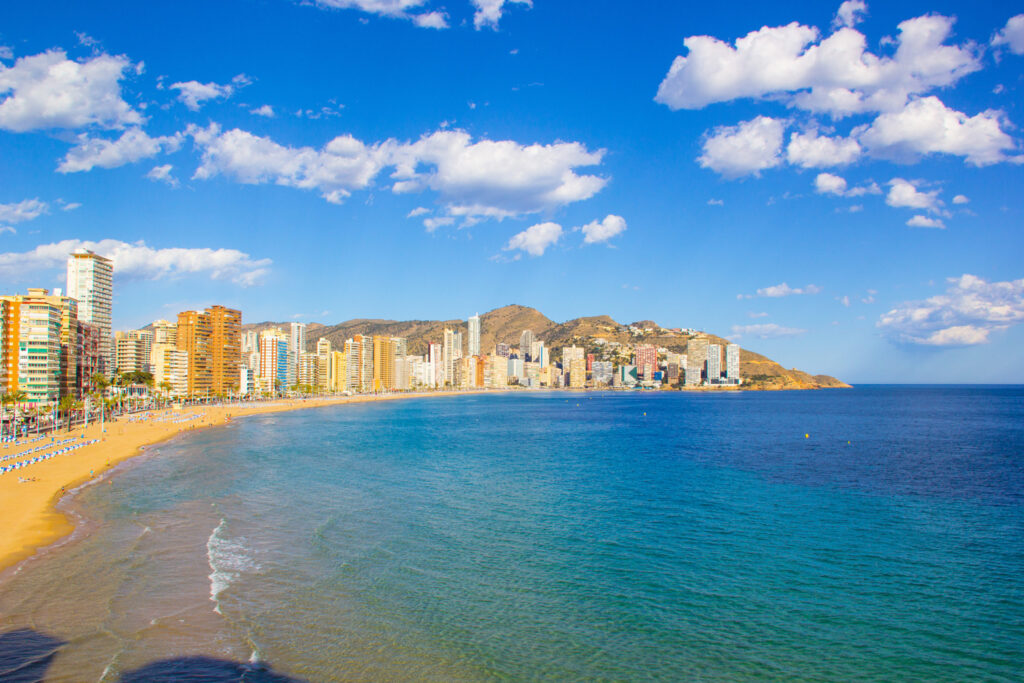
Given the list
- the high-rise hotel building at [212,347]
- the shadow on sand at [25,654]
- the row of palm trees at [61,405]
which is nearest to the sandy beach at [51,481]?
the row of palm trees at [61,405]

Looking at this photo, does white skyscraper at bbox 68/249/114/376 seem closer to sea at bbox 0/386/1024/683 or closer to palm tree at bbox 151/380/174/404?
palm tree at bbox 151/380/174/404

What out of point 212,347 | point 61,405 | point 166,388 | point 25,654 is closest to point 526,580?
point 25,654

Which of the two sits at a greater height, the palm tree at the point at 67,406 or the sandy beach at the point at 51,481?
the palm tree at the point at 67,406

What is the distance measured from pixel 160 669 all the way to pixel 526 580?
32.7 feet

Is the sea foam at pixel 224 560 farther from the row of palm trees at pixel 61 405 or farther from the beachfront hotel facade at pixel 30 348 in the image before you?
the beachfront hotel facade at pixel 30 348

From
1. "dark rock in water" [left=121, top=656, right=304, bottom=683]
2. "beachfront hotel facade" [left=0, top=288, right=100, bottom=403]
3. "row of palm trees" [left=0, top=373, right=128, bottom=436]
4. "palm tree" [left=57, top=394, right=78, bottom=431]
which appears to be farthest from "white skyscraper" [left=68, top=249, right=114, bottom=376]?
"dark rock in water" [left=121, top=656, right=304, bottom=683]

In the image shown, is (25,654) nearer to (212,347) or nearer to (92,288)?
(212,347)

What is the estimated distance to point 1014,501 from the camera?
3077cm

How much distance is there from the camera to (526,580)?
1883 centimetres

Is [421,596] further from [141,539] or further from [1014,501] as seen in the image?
[1014,501]

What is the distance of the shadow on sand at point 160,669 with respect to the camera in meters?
12.3

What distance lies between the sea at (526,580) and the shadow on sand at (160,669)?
6 centimetres

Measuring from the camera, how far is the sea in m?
13.6

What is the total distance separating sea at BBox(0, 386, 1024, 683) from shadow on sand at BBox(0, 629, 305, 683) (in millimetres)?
56
